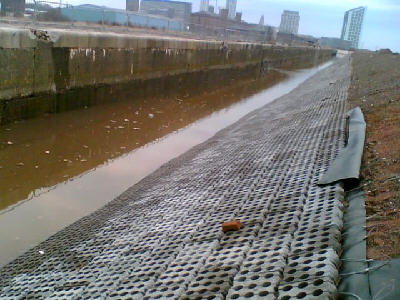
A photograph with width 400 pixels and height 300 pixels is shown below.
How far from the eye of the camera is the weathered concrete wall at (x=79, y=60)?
8719 mm

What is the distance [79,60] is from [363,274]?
981cm

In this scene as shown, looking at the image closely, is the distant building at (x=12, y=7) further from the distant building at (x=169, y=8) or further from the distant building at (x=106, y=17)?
the distant building at (x=169, y=8)

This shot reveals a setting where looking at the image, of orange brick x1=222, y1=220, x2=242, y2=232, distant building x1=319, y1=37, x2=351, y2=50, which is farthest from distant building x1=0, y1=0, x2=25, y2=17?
distant building x1=319, y1=37, x2=351, y2=50

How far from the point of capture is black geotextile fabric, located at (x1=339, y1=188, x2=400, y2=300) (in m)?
2.11

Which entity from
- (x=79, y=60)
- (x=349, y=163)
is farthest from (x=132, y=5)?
(x=349, y=163)

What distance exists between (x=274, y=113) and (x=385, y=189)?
26.1 ft

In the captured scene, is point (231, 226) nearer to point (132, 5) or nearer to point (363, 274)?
point (363, 274)

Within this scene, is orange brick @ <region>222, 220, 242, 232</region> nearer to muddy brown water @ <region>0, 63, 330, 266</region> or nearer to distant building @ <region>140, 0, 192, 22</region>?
muddy brown water @ <region>0, 63, 330, 266</region>

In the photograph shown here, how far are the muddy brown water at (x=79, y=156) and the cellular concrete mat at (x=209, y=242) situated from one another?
472mm

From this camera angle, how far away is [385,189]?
3480mm

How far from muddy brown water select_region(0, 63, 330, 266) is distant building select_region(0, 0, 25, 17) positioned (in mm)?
7659

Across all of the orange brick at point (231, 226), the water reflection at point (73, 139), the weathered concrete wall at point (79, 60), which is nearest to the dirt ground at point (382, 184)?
the orange brick at point (231, 226)

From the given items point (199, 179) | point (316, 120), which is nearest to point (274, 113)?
point (316, 120)

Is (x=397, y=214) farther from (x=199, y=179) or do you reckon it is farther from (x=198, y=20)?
(x=198, y=20)
